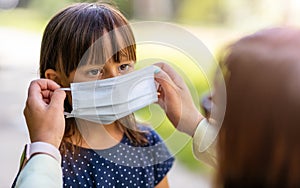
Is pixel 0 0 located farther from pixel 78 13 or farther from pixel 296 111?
pixel 296 111

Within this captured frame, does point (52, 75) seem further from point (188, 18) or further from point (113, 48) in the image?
point (188, 18)

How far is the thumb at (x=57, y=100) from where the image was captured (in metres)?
0.82

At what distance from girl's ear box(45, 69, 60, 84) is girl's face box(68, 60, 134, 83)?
0.03 meters

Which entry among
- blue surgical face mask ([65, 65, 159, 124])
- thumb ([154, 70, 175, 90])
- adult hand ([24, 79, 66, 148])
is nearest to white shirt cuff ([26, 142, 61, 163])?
adult hand ([24, 79, 66, 148])

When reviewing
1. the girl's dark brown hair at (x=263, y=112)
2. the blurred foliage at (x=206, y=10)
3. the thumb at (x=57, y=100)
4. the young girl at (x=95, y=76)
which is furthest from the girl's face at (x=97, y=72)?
the blurred foliage at (x=206, y=10)

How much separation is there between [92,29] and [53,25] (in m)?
0.09

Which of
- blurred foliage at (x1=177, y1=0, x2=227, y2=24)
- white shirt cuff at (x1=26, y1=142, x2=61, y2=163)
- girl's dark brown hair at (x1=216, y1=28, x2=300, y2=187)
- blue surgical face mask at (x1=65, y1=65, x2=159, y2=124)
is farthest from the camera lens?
blurred foliage at (x1=177, y1=0, x2=227, y2=24)

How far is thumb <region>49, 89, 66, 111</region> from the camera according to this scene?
82 cm

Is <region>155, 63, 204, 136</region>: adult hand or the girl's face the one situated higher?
the girl's face

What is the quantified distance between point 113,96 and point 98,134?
0.12 metres

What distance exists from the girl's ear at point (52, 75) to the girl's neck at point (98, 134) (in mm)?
89

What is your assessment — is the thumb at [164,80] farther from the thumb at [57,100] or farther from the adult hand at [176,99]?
the thumb at [57,100]

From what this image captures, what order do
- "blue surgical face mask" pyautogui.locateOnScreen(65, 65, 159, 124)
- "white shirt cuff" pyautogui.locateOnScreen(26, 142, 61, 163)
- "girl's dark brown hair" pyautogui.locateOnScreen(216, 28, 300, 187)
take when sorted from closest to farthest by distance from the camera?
"girl's dark brown hair" pyautogui.locateOnScreen(216, 28, 300, 187) < "white shirt cuff" pyautogui.locateOnScreen(26, 142, 61, 163) < "blue surgical face mask" pyautogui.locateOnScreen(65, 65, 159, 124)

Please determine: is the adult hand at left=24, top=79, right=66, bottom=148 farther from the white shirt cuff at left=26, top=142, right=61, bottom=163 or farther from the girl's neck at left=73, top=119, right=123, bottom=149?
the girl's neck at left=73, top=119, right=123, bottom=149
